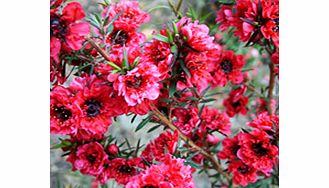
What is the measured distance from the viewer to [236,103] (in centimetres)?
115

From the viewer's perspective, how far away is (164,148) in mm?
801

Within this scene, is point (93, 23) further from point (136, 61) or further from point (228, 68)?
point (228, 68)

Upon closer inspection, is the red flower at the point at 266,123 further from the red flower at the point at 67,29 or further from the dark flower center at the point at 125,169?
the red flower at the point at 67,29

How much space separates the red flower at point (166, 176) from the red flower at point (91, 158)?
0.12 m

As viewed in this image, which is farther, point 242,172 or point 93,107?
point 242,172

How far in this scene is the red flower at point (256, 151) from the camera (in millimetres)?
866

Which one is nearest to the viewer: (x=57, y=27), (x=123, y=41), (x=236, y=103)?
(x=57, y=27)

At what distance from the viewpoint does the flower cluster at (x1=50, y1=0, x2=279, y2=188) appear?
708mm

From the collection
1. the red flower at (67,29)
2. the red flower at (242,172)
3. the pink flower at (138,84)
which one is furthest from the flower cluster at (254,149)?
the red flower at (67,29)

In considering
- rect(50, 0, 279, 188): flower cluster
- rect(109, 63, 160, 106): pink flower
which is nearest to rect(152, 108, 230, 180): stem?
rect(50, 0, 279, 188): flower cluster

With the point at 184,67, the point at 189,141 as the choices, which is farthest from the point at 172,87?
the point at 189,141

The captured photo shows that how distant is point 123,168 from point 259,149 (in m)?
0.24
